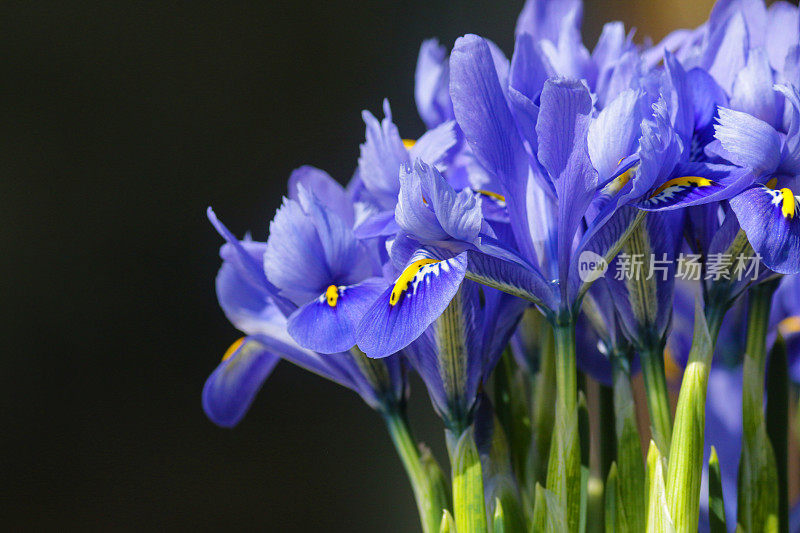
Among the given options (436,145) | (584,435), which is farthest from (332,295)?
(584,435)

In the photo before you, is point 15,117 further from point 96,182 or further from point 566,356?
point 566,356

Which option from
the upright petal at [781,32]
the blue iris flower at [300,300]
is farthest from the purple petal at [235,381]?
the upright petal at [781,32]

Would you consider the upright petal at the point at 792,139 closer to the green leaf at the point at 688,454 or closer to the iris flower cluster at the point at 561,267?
the iris flower cluster at the point at 561,267

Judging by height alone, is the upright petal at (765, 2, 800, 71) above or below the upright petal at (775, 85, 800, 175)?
above

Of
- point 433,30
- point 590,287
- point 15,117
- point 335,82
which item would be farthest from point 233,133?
point 590,287

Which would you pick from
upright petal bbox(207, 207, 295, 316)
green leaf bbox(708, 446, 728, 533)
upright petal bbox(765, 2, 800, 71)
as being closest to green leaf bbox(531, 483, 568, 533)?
green leaf bbox(708, 446, 728, 533)

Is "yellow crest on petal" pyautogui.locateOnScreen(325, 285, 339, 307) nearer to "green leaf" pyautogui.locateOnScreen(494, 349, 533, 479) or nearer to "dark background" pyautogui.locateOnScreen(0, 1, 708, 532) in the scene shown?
"green leaf" pyautogui.locateOnScreen(494, 349, 533, 479)
